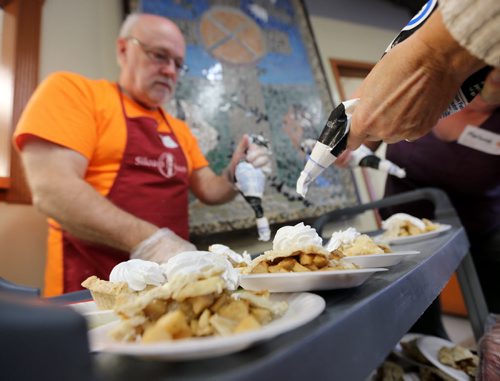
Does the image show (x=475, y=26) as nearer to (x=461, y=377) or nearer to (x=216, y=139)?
(x=461, y=377)

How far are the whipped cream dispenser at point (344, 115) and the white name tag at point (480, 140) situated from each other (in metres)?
0.85

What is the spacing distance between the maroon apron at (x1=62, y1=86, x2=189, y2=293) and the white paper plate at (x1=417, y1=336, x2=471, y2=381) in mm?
933

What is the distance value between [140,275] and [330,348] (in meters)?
0.27

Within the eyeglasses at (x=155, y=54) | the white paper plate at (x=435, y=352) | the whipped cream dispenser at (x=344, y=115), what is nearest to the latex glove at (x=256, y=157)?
the whipped cream dispenser at (x=344, y=115)

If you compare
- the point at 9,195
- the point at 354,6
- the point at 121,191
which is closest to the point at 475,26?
the point at 121,191

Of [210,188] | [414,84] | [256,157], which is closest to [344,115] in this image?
[414,84]

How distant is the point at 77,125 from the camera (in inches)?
41.1

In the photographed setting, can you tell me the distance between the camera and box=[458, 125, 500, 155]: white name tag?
115 cm

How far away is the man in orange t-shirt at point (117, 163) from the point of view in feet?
3.02

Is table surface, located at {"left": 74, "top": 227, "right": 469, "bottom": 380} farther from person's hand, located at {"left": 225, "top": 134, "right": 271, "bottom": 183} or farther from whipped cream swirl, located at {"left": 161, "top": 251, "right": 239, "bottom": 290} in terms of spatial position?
person's hand, located at {"left": 225, "top": 134, "right": 271, "bottom": 183}

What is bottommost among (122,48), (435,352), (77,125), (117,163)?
(435,352)

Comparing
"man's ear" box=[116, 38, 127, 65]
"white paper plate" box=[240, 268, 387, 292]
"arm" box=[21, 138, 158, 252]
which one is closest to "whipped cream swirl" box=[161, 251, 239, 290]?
"white paper plate" box=[240, 268, 387, 292]

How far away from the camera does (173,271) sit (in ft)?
1.19

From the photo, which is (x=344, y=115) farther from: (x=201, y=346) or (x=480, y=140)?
(x=480, y=140)
